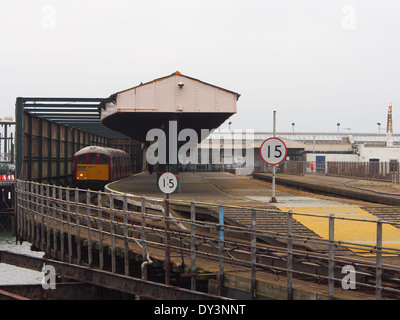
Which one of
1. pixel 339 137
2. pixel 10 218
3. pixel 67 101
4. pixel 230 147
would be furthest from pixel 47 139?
pixel 339 137

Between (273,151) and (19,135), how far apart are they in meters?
13.4

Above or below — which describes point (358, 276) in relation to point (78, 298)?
above

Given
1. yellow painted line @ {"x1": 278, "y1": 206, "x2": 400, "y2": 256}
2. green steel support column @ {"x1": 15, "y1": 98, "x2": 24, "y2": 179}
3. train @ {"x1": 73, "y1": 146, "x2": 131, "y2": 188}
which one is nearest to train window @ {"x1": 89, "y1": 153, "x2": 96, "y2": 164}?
train @ {"x1": 73, "y1": 146, "x2": 131, "y2": 188}

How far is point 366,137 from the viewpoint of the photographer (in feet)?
352

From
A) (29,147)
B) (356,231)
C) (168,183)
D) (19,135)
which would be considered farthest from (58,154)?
(356,231)

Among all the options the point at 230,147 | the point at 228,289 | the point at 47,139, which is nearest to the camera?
the point at 228,289

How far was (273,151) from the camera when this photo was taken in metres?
14.5

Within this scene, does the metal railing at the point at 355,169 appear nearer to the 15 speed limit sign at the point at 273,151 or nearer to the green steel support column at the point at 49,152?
the 15 speed limit sign at the point at 273,151

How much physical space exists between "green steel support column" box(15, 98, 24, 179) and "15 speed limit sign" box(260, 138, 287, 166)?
1298cm

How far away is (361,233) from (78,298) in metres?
6.03

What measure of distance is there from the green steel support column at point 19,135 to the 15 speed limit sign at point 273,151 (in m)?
13.0

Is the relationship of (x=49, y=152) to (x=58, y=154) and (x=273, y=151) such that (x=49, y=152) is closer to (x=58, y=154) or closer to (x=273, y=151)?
(x=58, y=154)

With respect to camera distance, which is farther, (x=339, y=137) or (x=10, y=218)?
(x=339, y=137)
